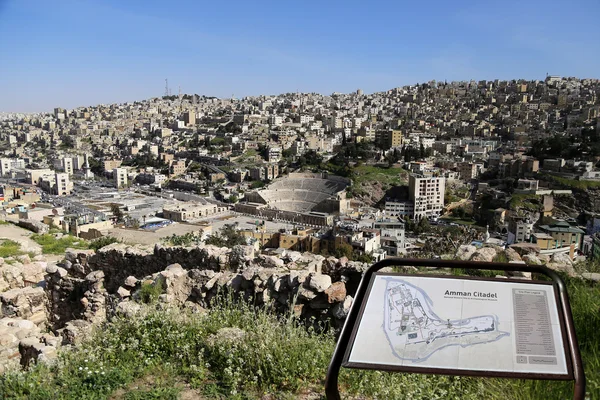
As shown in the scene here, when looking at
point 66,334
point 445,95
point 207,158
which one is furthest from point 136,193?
point 445,95

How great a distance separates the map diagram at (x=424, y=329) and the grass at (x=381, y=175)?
43441mm

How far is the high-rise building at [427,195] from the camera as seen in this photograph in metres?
39.4

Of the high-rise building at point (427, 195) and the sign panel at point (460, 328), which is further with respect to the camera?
the high-rise building at point (427, 195)

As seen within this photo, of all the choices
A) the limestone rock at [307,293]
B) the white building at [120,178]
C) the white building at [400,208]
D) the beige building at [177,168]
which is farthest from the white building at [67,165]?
the limestone rock at [307,293]

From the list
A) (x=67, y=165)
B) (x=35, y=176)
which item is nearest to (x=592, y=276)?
(x=35, y=176)

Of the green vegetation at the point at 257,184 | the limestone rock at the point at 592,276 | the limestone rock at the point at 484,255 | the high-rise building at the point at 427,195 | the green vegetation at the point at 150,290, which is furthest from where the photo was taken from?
the green vegetation at the point at 257,184

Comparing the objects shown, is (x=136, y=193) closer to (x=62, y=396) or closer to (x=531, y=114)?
(x=62, y=396)

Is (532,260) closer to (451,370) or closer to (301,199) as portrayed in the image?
(451,370)

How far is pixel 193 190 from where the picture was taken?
52.4m

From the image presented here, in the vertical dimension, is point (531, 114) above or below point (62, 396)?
above

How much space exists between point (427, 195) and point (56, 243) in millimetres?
33277

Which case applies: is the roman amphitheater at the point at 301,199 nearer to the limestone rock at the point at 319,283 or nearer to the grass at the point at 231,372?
the limestone rock at the point at 319,283

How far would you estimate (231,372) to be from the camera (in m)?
3.00

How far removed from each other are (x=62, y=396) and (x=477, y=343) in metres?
2.39
